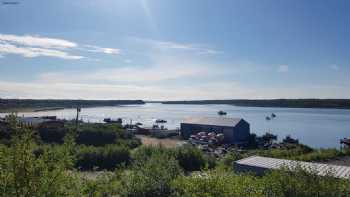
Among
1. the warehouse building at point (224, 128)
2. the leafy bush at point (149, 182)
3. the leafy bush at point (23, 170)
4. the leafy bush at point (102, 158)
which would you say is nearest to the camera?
the leafy bush at point (23, 170)

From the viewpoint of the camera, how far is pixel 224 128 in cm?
4175

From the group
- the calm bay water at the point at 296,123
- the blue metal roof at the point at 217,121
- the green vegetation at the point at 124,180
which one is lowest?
the calm bay water at the point at 296,123

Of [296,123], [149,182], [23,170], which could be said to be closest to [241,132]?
[149,182]

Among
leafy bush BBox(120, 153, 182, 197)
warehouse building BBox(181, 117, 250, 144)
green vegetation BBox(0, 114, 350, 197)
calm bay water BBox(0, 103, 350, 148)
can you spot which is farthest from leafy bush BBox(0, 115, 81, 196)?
warehouse building BBox(181, 117, 250, 144)

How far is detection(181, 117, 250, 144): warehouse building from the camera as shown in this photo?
41.1 meters

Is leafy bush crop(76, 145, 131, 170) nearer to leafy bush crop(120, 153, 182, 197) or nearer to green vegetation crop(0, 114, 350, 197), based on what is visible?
green vegetation crop(0, 114, 350, 197)

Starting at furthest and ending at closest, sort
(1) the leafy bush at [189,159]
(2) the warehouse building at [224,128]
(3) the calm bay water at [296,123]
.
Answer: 1. (3) the calm bay water at [296,123]
2. (2) the warehouse building at [224,128]
3. (1) the leafy bush at [189,159]

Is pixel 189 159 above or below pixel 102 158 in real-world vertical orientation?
above

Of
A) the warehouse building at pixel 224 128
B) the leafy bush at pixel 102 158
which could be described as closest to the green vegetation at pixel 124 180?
the leafy bush at pixel 102 158

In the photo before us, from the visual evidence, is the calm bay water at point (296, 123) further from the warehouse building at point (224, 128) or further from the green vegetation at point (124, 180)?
the warehouse building at point (224, 128)

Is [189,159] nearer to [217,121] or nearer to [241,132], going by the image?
[241,132]

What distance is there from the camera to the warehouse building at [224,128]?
135 ft

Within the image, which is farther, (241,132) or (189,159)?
(241,132)

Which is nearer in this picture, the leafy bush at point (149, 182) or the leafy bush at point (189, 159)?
the leafy bush at point (149, 182)
